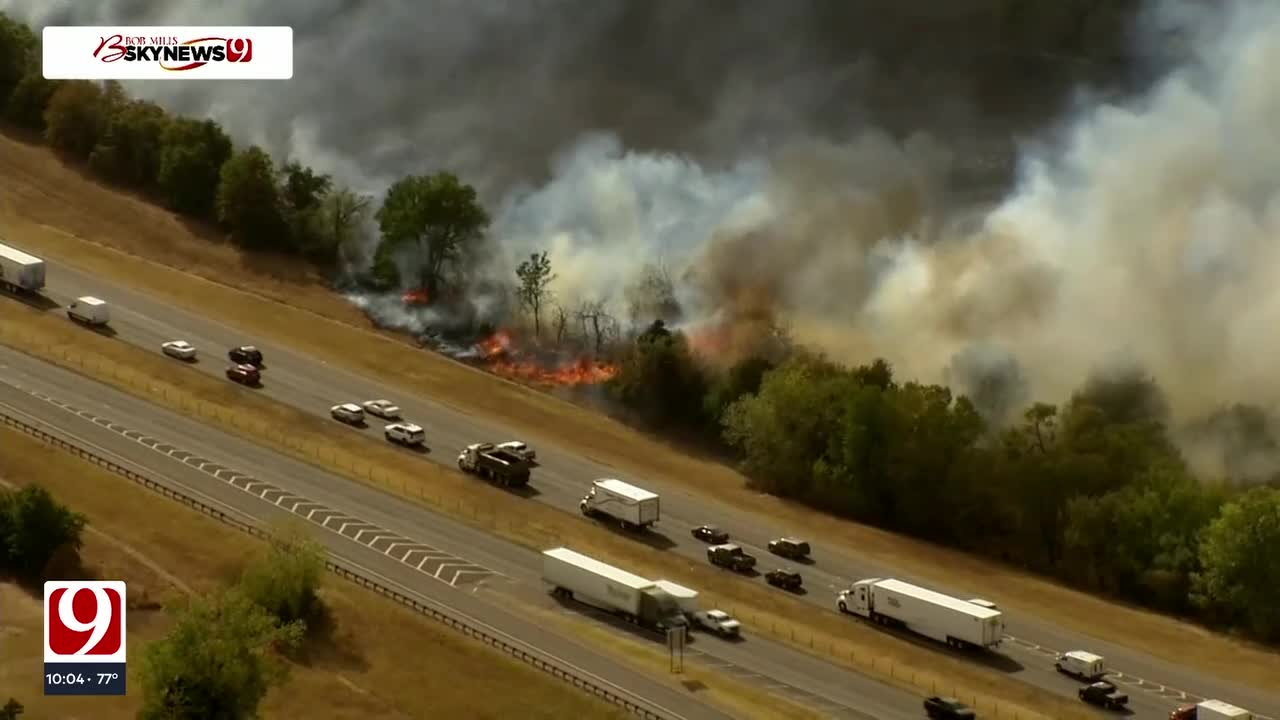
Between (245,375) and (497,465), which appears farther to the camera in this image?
(245,375)

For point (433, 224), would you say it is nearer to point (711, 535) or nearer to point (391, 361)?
point (391, 361)

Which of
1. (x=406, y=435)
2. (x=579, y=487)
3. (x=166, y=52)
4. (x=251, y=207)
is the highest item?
(x=166, y=52)

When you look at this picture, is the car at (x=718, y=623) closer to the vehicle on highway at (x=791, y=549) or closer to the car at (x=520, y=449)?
the vehicle on highway at (x=791, y=549)

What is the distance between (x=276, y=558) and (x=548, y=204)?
7704 centimetres

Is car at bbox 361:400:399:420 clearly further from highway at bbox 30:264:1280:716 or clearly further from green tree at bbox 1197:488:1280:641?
green tree at bbox 1197:488:1280:641

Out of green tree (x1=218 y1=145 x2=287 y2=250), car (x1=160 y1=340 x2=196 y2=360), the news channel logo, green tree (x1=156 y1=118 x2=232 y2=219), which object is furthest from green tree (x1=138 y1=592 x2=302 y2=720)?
green tree (x1=156 y1=118 x2=232 y2=219)

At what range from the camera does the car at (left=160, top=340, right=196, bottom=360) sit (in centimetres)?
12825

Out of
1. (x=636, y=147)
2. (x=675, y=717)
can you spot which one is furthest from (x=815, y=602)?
(x=636, y=147)

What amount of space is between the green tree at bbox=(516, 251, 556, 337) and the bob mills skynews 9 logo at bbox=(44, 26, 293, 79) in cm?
2819

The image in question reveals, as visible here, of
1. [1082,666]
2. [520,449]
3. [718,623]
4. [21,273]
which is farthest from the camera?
[21,273]

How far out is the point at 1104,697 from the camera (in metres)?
85.5

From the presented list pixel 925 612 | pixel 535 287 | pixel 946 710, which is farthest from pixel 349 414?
pixel 946 710

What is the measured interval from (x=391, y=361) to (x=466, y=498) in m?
28.2

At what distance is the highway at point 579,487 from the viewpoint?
90250mm
